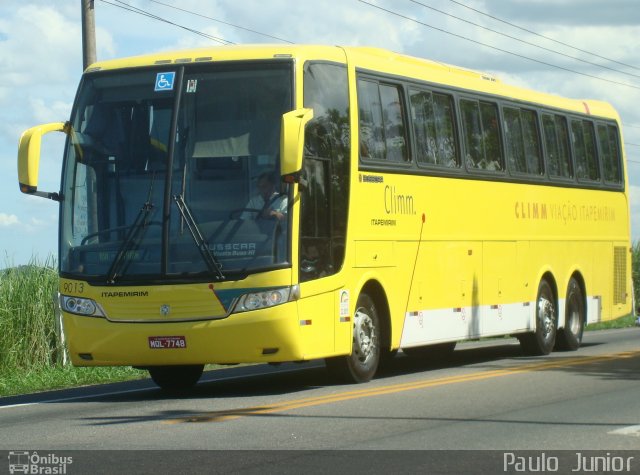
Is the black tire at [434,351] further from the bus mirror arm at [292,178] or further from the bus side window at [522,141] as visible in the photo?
the bus mirror arm at [292,178]

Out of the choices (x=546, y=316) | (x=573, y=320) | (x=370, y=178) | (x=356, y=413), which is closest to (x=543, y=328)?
(x=546, y=316)

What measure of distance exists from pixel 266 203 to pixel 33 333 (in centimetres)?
674

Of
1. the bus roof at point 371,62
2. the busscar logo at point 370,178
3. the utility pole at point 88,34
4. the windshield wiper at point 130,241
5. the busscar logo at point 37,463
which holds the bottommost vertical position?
the busscar logo at point 37,463

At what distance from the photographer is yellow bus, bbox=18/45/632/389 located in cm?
1412

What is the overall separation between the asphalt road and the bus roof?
358 centimetres

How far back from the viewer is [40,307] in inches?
781

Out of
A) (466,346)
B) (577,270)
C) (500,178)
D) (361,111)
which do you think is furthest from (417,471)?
(466,346)

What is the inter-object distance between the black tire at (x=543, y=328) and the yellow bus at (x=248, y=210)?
3.66 m

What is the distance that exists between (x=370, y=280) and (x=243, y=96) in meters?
2.79

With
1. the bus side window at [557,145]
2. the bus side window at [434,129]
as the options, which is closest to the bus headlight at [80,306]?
the bus side window at [434,129]

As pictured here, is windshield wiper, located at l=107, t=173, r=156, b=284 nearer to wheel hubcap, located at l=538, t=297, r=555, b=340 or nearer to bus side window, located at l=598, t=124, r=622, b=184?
wheel hubcap, located at l=538, t=297, r=555, b=340

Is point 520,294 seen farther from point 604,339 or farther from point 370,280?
point 604,339

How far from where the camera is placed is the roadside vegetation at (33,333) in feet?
61.3

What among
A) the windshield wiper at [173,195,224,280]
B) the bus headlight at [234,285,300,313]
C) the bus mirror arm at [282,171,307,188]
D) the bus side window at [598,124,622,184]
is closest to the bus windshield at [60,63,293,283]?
the windshield wiper at [173,195,224,280]
